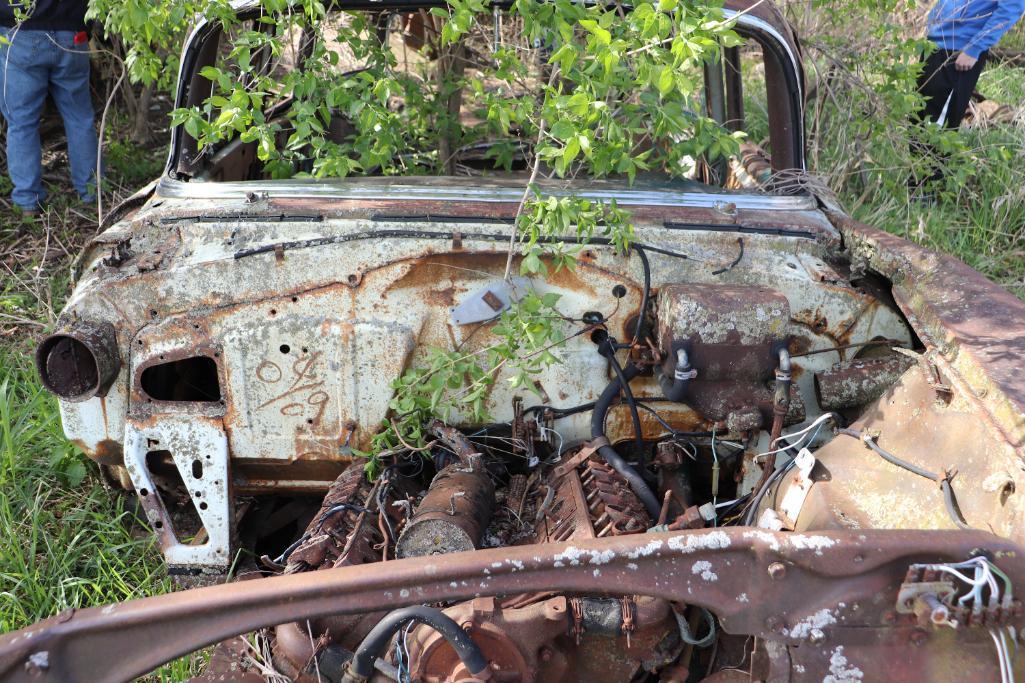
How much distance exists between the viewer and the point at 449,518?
2010 mm

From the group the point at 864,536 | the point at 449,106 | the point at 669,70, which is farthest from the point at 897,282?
the point at 449,106

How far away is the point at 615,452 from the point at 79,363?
4.70 ft

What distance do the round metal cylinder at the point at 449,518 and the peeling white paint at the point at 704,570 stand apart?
1.88 ft

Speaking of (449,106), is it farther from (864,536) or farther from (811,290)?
(864,536)

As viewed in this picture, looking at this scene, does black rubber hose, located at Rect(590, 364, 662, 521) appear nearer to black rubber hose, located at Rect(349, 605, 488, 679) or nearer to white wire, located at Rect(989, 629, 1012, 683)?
black rubber hose, located at Rect(349, 605, 488, 679)

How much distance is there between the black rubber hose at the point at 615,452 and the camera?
2.21m

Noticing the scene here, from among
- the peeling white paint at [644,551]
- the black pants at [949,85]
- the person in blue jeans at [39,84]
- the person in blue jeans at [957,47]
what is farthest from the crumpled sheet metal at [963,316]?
the person in blue jeans at [39,84]

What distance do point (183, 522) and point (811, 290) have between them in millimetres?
2070

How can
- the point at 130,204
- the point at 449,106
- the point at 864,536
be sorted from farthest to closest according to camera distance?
the point at 449,106, the point at 130,204, the point at 864,536

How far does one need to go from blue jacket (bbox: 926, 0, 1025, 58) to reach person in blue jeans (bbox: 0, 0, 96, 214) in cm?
510

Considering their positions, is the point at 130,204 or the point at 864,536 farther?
the point at 130,204

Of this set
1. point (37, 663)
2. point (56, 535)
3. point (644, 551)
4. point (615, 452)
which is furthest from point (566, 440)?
point (56, 535)

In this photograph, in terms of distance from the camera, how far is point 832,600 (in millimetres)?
1524

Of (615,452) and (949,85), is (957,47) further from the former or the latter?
(615,452)
